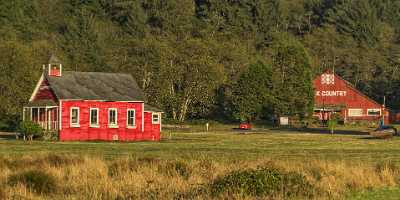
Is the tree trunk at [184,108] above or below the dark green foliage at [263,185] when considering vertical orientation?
above

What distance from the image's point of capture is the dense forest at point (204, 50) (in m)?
118

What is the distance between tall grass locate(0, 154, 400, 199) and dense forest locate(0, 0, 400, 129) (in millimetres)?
57967

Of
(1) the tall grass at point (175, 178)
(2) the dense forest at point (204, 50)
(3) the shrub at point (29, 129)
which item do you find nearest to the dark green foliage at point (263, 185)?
(1) the tall grass at point (175, 178)

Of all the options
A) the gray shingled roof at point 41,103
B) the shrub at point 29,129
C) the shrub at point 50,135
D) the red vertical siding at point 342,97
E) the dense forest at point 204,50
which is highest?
the dense forest at point 204,50

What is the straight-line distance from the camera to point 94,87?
74375 millimetres

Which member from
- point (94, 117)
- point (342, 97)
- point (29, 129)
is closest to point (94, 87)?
point (94, 117)

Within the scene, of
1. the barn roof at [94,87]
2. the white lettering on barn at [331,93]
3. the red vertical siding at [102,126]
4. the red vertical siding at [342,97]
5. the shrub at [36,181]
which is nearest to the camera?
the shrub at [36,181]

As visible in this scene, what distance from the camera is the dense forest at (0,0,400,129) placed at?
389 feet

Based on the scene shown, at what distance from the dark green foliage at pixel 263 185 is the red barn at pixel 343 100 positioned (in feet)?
359

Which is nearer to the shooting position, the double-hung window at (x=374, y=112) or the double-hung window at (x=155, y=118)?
the double-hung window at (x=155, y=118)

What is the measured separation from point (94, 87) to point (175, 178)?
4433cm

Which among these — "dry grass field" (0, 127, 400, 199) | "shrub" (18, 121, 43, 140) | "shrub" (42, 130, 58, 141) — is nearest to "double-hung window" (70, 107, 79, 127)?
"shrub" (42, 130, 58, 141)

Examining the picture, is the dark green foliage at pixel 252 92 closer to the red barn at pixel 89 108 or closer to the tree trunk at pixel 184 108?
the tree trunk at pixel 184 108

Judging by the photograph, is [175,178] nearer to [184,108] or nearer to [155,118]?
[155,118]
